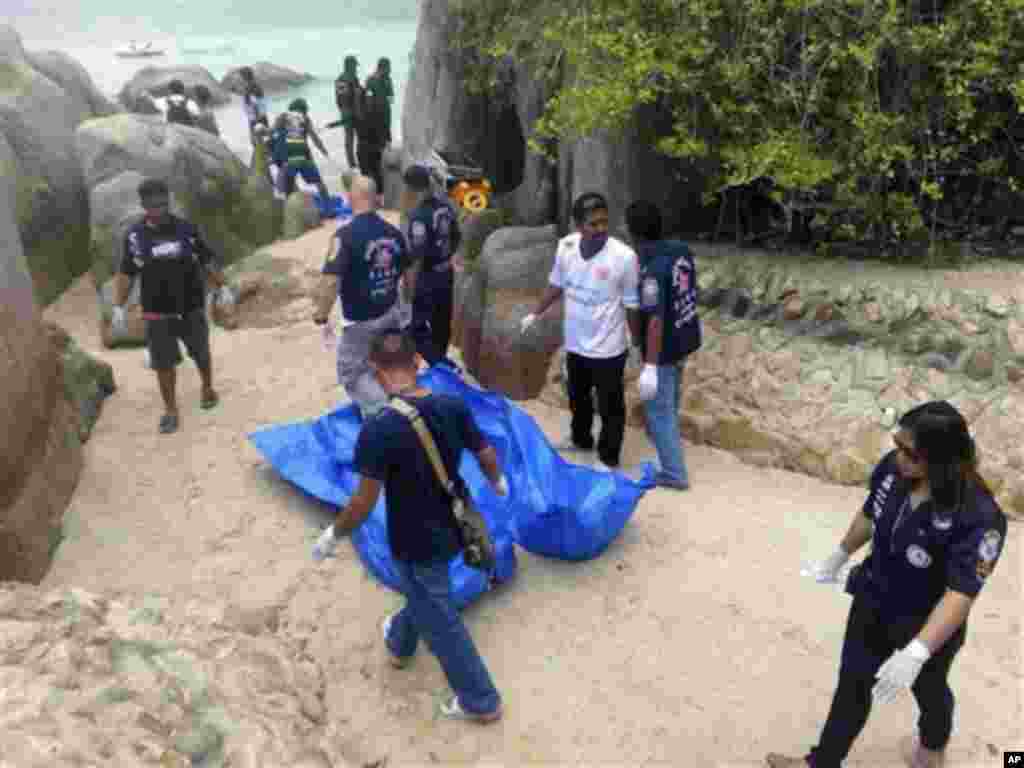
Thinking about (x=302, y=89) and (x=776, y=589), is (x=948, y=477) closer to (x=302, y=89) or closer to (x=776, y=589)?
(x=776, y=589)

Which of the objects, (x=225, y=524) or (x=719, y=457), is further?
(x=719, y=457)

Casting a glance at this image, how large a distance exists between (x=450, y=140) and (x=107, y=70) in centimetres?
3086

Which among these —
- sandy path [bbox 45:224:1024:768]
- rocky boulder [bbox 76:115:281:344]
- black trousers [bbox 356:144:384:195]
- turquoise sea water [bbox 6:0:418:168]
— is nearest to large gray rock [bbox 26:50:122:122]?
rocky boulder [bbox 76:115:281:344]

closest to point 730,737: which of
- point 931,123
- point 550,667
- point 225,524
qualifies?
point 550,667

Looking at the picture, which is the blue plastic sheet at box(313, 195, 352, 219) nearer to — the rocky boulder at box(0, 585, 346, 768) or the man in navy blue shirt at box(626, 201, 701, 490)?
the man in navy blue shirt at box(626, 201, 701, 490)

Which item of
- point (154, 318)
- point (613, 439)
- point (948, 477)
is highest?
point (948, 477)

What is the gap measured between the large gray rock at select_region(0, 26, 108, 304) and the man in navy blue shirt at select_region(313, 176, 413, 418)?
4.98 meters

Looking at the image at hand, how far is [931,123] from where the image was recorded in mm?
5539

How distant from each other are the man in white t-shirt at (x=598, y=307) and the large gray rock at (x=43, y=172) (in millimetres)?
6007

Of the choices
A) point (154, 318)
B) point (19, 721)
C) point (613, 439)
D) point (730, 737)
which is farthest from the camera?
point (154, 318)

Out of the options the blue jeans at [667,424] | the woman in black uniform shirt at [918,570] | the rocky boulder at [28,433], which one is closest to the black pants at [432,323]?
the blue jeans at [667,424]

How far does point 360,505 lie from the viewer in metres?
3.42

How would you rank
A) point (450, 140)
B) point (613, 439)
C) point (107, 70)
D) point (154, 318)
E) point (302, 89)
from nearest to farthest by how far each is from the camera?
point (613, 439), point (154, 318), point (450, 140), point (302, 89), point (107, 70)

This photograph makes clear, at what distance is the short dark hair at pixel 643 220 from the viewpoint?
4.80 metres
